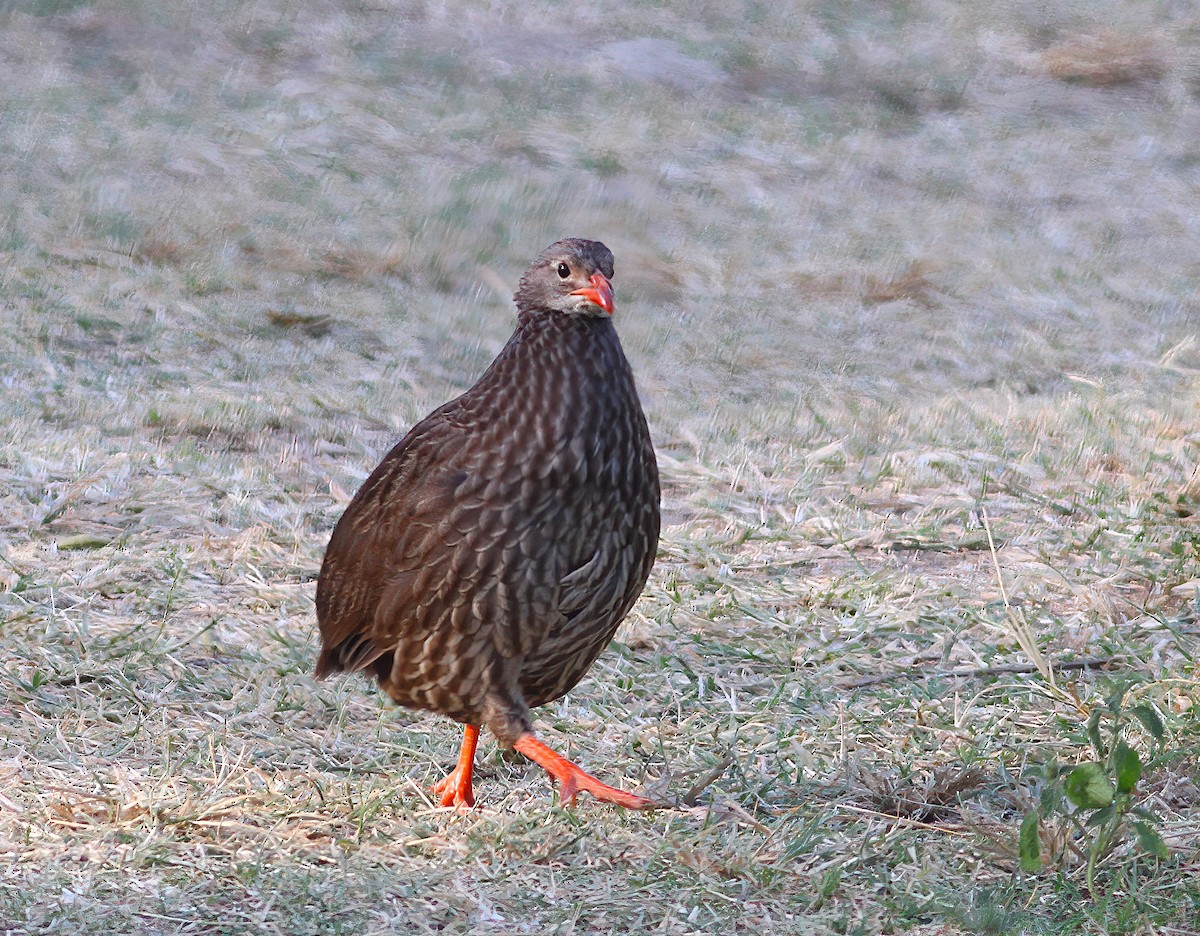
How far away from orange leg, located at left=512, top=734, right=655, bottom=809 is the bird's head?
926 mm

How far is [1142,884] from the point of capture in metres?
3.10

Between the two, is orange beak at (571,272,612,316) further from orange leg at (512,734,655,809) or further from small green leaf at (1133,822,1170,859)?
small green leaf at (1133,822,1170,859)

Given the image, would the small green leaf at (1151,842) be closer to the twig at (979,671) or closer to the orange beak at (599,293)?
the twig at (979,671)

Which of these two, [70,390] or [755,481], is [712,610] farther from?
[70,390]

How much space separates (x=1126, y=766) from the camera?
9.53 feet

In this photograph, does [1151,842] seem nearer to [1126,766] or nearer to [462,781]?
[1126,766]

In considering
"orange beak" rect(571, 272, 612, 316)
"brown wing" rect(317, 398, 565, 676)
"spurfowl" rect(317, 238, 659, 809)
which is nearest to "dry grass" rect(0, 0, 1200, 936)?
"spurfowl" rect(317, 238, 659, 809)

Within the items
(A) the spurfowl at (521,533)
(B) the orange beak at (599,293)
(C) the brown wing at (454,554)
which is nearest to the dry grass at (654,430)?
(A) the spurfowl at (521,533)

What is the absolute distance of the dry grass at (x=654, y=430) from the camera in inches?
129

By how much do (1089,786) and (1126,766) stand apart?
0.08 meters

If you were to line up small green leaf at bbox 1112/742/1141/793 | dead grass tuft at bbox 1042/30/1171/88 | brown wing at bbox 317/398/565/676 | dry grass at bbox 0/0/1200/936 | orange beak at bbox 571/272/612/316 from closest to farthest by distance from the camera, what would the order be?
1. small green leaf at bbox 1112/742/1141/793
2. dry grass at bbox 0/0/1200/936
3. brown wing at bbox 317/398/565/676
4. orange beak at bbox 571/272/612/316
5. dead grass tuft at bbox 1042/30/1171/88

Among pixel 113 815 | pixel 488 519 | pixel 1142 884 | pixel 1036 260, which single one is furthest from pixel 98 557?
pixel 1036 260

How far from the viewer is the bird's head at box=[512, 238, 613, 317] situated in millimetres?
3551

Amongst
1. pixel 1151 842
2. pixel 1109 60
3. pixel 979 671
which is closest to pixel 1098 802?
pixel 1151 842
